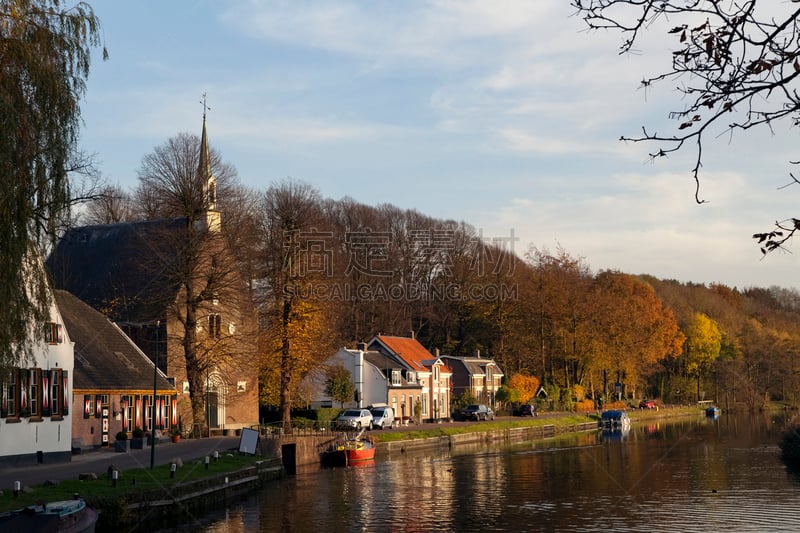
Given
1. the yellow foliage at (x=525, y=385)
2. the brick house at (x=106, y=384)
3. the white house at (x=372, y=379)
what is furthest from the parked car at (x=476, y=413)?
the brick house at (x=106, y=384)

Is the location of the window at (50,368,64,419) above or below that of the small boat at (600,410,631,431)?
above

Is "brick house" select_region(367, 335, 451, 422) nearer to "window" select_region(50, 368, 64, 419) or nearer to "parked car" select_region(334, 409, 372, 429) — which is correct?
"parked car" select_region(334, 409, 372, 429)

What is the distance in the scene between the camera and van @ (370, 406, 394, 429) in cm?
6199

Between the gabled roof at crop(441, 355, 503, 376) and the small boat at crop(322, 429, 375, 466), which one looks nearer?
the small boat at crop(322, 429, 375, 466)

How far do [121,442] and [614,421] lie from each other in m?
52.4

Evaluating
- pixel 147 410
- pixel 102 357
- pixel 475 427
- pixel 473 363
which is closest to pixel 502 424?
pixel 475 427

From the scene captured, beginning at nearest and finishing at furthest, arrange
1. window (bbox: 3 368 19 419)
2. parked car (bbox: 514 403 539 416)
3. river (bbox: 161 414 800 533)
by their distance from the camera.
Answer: river (bbox: 161 414 800 533)
window (bbox: 3 368 19 419)
parked car (bbox: 514 403 539 416)

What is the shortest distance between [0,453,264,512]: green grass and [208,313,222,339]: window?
16.6 meters

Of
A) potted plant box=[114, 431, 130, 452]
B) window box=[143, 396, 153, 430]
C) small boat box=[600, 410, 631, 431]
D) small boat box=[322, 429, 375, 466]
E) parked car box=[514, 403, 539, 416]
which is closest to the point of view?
potted plant box=[114, 431, 130, 452]

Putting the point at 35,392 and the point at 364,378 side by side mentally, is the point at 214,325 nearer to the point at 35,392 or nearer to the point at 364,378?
the point at 35,392

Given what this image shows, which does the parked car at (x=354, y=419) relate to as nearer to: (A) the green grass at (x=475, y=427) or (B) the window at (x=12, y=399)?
(A) the green grass at (x=475, y=427)

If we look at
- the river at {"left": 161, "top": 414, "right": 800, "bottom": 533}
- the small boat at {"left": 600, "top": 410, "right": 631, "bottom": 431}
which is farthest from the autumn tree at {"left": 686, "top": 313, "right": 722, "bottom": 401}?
the river at {"left": 161, "top": 414, "right": 800, "bottom": 533}

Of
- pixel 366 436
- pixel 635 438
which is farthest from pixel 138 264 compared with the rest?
pixel 635 438

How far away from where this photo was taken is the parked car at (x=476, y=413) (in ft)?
248
